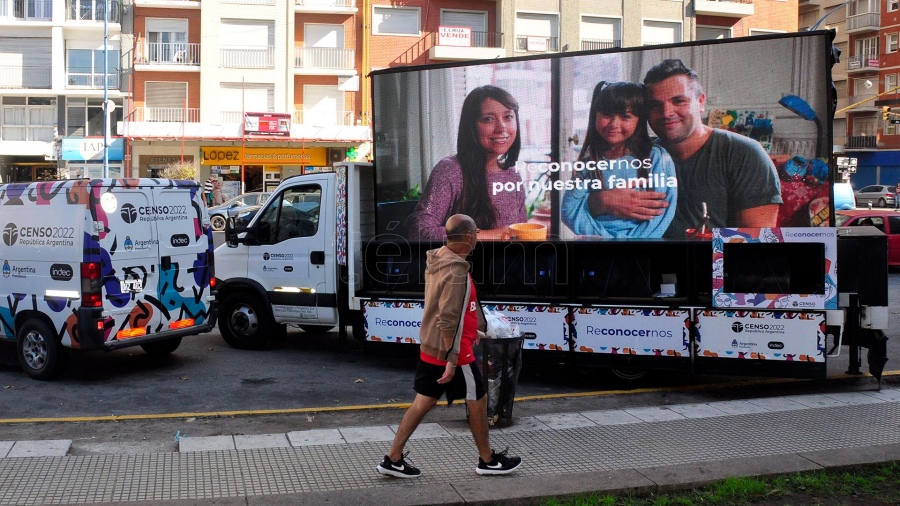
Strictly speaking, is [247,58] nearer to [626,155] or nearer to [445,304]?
[626,155]

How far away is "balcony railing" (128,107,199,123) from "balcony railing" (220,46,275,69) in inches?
110

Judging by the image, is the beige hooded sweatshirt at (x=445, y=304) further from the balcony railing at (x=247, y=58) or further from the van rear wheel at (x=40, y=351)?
the balcony railing at (x=247, y=58)

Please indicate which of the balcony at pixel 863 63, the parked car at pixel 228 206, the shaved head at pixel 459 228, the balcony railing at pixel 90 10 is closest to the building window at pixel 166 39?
the balcony railing at pixel 90 10

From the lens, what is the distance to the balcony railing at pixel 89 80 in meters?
44.7

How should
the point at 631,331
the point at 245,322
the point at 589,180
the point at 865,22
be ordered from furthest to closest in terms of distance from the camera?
the point at 865,22 < the point at 245,322 < the point at 589,180 < the point at 631,331

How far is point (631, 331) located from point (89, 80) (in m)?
42.4

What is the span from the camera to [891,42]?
61875 millimetres

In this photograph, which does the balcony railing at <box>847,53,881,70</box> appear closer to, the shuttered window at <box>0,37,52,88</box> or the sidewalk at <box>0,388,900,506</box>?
the shuttered window at <box>0,37,52,88</box>

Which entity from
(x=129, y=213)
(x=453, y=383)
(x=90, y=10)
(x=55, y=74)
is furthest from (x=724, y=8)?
(x=453, y=383)

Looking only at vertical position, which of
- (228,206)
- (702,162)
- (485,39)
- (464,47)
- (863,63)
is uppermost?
(863,63)

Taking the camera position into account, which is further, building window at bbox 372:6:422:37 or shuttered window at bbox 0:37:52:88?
shuttered window at bbox 0:37:52:88

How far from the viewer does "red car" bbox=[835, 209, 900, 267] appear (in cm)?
1921

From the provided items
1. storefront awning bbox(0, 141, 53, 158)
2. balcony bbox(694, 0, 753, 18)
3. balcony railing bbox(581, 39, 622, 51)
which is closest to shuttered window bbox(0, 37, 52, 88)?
storefront awning bbox(0, 141, 53, 158)

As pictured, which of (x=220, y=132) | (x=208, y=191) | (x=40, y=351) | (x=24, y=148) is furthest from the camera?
(x=24, y=148)
